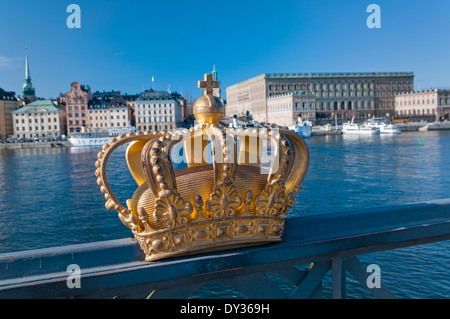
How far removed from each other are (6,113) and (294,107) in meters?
55.4

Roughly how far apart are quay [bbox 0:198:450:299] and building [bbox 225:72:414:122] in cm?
9284

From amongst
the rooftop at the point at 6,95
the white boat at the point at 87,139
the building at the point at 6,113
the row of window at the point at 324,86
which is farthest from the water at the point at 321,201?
the row of window at the point at 324,86

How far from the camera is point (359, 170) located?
1024 inches

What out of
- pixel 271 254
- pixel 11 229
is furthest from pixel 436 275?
pixel 11 229

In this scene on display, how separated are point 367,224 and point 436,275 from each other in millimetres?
6654

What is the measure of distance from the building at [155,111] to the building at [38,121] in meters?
15.2

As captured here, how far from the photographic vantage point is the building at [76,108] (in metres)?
76.6

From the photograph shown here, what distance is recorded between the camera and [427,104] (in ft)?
318

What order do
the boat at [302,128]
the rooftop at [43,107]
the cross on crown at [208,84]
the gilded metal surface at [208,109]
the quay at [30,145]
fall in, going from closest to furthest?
the gilded metal surface at [208,109]
the cross on crown at [208,84]
the boat at [302,128]
the quay at [30,145]
the rooftop at [43,107]

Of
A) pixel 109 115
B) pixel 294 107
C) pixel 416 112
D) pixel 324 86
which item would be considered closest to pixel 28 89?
pixel 109 115

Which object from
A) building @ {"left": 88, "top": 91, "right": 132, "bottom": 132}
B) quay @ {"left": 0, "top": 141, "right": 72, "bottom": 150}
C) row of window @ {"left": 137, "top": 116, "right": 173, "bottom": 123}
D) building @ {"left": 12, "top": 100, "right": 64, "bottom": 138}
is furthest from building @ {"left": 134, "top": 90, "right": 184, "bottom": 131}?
building @ {"left": 12, "top": 100, "right": 64, "bottom": 138}

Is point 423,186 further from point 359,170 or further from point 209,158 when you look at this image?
point 209,158

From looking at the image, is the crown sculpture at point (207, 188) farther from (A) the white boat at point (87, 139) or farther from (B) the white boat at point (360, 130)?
(B) the white boat at point (360, 130)

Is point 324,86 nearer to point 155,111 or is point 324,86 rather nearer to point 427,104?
point 427,104
